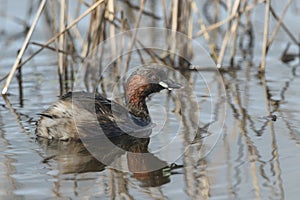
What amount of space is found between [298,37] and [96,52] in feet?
10.3

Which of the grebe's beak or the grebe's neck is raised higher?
the grebe's beak

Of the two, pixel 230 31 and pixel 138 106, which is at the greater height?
pixel 230 31

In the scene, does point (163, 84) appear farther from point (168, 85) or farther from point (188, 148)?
point (188, 148)

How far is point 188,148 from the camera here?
18.2 ft

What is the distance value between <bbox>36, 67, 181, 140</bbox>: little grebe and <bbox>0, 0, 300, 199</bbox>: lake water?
120 millimetres

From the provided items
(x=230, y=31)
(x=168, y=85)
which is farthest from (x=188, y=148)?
(x=230, y=31)

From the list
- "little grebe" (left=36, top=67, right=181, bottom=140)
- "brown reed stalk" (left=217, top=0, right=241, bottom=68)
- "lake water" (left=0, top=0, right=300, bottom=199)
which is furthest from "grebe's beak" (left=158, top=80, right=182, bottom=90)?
"brown reed stalk" (left=217, top=0, right=241, bottom=68)

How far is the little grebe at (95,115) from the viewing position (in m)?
5.73

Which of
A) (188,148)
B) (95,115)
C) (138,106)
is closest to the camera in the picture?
(188,148)

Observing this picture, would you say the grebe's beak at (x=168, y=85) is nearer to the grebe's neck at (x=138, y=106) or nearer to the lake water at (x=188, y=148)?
the grebe's neck at (x=138, y=106)

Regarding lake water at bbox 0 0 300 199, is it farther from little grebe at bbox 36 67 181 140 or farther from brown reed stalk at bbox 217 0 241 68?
brown reed stalk at bbox 217 0 241 68

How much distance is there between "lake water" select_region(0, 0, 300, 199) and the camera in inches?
182

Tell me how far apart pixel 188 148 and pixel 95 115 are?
808mm

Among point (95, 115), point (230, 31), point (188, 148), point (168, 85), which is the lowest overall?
point (188, 148)
